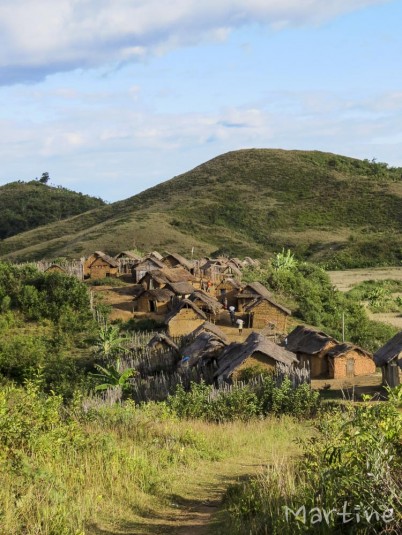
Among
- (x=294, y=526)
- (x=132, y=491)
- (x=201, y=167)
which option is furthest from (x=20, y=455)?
A: (x=201, y=167)

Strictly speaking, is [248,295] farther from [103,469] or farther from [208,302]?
[103,469]

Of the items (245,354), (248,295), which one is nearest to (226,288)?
(248,295)

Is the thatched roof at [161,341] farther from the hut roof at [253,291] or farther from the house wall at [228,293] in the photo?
the house wall at [228,293]

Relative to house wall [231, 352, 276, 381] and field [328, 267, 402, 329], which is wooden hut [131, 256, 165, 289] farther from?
house wall [231, 352, 276, 381]

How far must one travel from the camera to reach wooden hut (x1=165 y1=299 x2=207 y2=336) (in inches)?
1075

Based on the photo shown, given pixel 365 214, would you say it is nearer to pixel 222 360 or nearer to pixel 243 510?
pixel 222 360

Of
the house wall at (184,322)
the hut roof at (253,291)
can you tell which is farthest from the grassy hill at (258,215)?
the house wall at (184,322)

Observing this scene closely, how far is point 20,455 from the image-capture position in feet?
23.1

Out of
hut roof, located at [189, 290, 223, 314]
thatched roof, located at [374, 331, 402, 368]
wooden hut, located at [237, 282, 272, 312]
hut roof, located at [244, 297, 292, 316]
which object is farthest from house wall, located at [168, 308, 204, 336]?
thatched roof, located at [374, 331, 402, 368]

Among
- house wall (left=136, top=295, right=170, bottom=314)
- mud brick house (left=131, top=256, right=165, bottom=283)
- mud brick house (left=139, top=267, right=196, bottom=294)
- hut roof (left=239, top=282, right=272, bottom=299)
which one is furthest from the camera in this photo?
mud brick house (left=131, top=256, right=165, bottom=283)

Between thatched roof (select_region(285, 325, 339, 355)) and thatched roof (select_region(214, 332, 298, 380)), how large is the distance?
1779 mm

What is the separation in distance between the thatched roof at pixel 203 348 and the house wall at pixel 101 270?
19.9 meters

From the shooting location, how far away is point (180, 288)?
32375 mm

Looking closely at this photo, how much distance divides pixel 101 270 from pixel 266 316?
14.7 m
